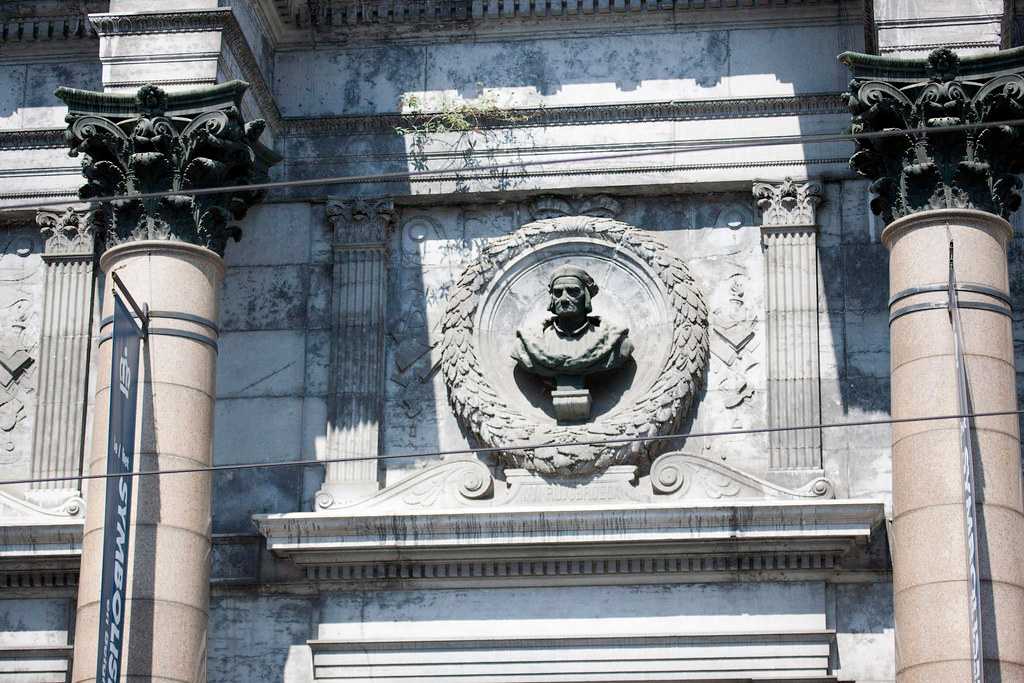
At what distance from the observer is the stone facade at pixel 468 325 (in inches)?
840

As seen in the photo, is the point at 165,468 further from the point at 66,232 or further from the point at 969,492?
the point at 969,492

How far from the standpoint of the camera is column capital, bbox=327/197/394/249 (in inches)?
921

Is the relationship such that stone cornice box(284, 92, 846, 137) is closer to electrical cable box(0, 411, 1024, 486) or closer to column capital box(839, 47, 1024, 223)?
column capital box(839, 47, 1024, 223)

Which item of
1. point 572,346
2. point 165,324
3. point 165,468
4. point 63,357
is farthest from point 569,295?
point 63,357

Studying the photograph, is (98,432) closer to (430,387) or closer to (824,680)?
(430,387)

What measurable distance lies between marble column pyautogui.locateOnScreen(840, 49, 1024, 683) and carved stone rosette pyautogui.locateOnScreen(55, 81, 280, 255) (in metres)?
5.78

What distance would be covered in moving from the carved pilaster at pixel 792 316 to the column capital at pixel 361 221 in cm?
374

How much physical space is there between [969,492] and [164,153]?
7968 millimetres

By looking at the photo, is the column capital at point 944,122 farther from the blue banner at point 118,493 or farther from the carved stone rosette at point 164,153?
the blue banner at point 118,493

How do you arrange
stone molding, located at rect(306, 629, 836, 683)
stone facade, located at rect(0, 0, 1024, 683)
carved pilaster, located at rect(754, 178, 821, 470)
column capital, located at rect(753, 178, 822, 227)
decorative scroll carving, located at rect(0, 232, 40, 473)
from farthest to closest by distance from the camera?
decorative scroll carving, located at rect(0, 232, 40, 473) → column capital, located at rect(753, 178, 822, 227) → carved pilaster, located at rect(754, 178, 821, 470) → stone facade, located at rect(0, 0, 1024, 683) → stone molding, located at rect(306, 629, 836, 683)

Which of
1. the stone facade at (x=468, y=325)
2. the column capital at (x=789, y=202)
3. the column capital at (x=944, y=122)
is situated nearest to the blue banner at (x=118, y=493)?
the stone facade at (x=468, y=325)

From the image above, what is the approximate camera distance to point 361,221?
23.5m

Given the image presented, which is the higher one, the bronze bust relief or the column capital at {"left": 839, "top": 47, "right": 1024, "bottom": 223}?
the column capital at {"left": 839, "top": 47, "right": 1024, "bottom": 223}

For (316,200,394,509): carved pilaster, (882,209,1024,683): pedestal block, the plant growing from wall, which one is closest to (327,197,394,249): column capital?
(316,200,394,509): carved pilaster
